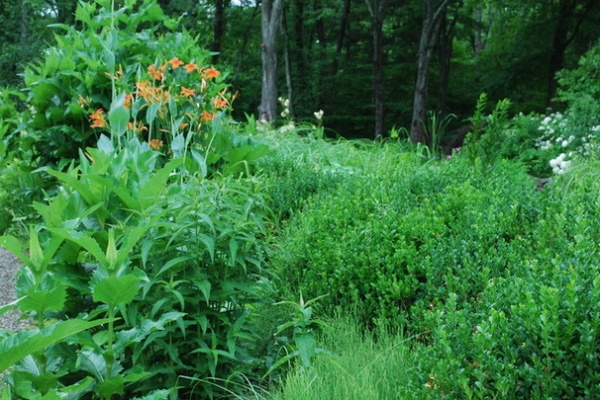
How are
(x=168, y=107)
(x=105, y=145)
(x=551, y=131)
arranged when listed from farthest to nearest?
(x=551, y=131), (x=168, y=107), (x=105, y=145)

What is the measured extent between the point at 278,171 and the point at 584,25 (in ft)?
53.4

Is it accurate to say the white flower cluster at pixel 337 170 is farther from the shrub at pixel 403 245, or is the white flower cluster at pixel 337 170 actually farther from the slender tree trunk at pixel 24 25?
the slender tree trunk at pixel 24 25

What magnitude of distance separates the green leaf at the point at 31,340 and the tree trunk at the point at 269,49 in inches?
493

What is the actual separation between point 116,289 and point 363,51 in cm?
2552

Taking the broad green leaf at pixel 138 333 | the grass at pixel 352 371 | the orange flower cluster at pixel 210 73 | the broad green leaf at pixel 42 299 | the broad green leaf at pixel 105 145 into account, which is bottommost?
the grass at pixel 352 371

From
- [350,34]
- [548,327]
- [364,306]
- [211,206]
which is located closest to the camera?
[548,327]

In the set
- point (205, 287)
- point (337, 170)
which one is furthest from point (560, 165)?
point (205, 287)

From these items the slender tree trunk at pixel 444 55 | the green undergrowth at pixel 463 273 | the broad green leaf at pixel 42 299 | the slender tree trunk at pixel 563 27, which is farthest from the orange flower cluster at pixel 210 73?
the slender tree trunk at pixel 444 55

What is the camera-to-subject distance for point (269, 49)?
48.1ft

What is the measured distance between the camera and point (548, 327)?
208 cm

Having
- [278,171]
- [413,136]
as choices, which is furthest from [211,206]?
[413,136]

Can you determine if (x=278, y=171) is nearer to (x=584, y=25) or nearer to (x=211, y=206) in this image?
(x=211, y=206)

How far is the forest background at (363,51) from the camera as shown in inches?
818

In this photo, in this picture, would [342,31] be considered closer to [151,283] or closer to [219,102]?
[219,102]
